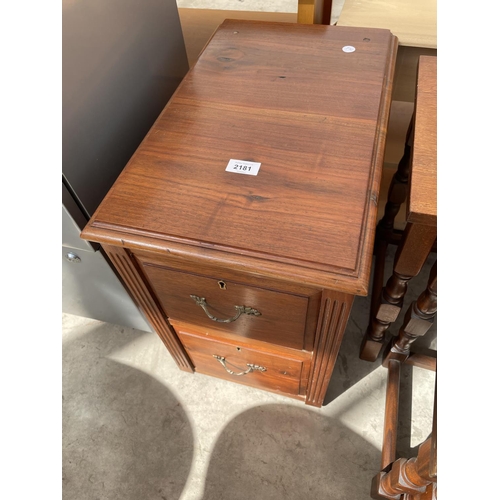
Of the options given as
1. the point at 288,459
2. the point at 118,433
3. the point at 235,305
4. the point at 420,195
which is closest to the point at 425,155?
the point at 420,195

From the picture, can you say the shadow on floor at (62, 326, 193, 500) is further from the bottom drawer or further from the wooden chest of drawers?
the wooden chest of drawers

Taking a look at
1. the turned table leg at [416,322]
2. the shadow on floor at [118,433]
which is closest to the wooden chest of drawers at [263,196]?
the turned table leg at [416,322]

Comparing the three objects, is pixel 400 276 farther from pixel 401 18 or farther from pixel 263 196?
pixel 401 18

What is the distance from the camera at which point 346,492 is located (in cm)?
92

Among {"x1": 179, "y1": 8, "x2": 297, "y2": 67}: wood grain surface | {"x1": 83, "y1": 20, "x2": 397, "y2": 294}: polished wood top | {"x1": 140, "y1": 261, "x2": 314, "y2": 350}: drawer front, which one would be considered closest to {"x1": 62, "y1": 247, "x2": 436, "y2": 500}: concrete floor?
{"x1": 140, "y1": 261, "x2": 314, "y2": 350}: drawer front

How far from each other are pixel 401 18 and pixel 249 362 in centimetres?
91

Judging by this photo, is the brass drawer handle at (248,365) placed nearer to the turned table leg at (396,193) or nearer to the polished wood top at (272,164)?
the polished wood top at (272,164)

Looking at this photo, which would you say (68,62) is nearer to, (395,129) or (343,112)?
(343,112)

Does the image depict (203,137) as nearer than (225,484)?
Yes

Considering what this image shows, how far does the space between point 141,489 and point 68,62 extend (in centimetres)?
98

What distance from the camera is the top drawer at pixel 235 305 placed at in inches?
22.9
